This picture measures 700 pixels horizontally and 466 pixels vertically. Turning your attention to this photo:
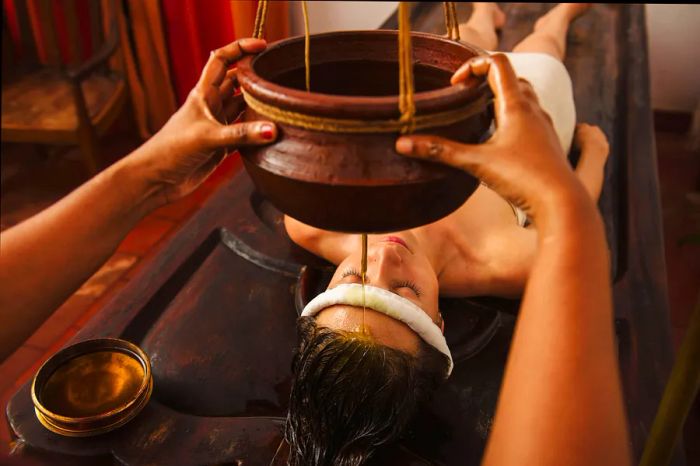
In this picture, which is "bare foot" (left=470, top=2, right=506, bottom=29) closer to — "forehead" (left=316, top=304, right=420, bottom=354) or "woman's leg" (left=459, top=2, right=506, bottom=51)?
"woman's leg" (left=459, top=2, right=506, bottom=51)

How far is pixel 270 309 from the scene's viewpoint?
1.73 metres

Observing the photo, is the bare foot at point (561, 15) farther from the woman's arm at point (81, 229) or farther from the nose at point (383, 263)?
the woman's arm at point (81, 229)

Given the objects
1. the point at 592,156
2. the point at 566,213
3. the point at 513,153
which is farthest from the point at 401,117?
the point at 592,156

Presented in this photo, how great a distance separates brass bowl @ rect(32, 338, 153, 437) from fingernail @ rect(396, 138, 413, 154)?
0.87 m

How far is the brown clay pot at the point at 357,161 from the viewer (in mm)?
796

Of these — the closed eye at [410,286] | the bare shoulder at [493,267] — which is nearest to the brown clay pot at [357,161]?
the closed eye at [410,286]

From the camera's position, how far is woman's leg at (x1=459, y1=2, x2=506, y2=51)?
2701mm

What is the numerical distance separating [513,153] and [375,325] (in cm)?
61

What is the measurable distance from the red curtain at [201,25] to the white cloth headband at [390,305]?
27.5 inches

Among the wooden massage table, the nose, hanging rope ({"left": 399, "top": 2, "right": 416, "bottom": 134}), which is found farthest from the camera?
the nose

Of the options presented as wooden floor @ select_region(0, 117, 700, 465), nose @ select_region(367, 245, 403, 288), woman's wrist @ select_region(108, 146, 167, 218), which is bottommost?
wooden floor @ select_region(0, 117, 700, 465)

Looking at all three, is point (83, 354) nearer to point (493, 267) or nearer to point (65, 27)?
point (493, 267)

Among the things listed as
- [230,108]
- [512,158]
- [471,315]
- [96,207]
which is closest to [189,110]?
[230,108]

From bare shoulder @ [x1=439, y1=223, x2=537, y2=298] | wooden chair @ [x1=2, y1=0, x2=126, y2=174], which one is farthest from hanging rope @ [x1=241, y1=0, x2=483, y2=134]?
wooden chair @ [x1=2, y1=0, x2=126, y2=174]
